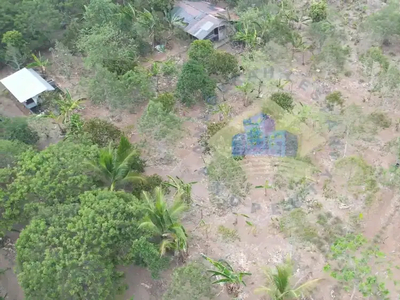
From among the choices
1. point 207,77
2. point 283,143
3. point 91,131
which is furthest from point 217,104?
point 91,131

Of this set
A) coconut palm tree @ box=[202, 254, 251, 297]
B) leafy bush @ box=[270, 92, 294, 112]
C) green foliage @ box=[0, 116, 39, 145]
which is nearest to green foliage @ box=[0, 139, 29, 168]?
green foliage @ box=[0, 116, 39, 145]

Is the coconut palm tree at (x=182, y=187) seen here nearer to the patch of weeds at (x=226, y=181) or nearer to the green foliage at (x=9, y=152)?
the patch of weeds at (x=226, y=181)

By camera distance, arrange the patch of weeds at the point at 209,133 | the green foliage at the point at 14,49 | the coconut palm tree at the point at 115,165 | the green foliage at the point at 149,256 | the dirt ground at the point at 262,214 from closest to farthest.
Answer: the green foliage at the point at 149,256, the dirt ground at the point at 262,214, the coconut palm tree at the point at 115,165, the patch of weeds at the point at 209,133, the green foliage at the point at 14,49

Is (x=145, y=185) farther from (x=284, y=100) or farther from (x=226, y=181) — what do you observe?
(x=284, y=100)

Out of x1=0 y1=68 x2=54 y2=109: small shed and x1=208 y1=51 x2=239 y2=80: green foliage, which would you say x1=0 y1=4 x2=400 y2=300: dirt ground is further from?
x1=0 y1=68 x2=54 y2=109: small shed

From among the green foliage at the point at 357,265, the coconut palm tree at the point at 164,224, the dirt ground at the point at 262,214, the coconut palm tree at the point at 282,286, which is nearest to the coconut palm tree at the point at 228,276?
the dirt ground at the point at 262,214
